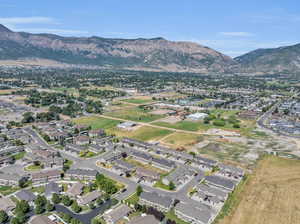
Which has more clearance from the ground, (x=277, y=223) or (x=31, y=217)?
(x=277, y=223)

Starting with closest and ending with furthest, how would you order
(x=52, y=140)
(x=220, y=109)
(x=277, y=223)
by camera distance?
(x=277, y=223), (x=52, y=140), (x=220, y=109)

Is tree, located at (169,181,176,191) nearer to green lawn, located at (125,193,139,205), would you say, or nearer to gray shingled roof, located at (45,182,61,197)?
green lawn, located at (125,193,139,205)

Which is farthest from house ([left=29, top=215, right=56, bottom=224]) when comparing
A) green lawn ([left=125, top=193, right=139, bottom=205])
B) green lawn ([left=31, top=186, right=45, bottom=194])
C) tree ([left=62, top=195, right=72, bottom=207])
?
green lawn ([left=125, top=193, right=139, bottom=205])

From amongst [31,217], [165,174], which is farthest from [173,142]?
[31,217]

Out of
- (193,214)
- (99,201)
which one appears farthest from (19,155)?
(193,214)

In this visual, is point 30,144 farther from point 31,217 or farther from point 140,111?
point 140,111

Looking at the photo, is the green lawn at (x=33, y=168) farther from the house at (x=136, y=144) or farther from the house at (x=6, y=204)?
the house at (x=136, y=144)
